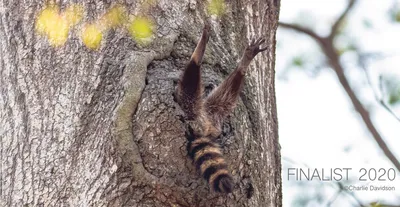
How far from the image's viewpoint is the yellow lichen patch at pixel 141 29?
8.15 feet

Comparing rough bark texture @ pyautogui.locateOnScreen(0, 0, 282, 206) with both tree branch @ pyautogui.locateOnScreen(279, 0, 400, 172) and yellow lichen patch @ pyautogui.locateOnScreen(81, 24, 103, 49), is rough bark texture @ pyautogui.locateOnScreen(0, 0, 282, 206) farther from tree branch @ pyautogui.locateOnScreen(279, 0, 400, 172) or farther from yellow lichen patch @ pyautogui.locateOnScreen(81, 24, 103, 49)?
tree branch @ pyautogui.locateOnScreen(279, 0, 400, 172)

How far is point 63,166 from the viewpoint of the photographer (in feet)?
7.55

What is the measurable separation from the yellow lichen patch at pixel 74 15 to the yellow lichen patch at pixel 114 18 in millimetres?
89

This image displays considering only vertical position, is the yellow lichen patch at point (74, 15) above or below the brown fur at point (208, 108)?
above

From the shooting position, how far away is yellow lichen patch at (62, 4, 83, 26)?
8.36 ft

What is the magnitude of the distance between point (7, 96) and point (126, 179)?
64 cm

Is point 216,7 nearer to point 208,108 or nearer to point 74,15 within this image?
point 208,108

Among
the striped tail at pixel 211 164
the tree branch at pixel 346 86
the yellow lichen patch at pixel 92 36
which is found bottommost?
the striped tail at pixel 211 164

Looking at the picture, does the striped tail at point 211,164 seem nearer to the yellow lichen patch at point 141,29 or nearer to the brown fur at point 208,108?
the brown fur at point 208,108

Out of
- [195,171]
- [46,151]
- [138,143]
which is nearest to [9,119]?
[46,151]

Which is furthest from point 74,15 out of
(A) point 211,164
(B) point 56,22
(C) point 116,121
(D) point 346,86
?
(D) point 346,86

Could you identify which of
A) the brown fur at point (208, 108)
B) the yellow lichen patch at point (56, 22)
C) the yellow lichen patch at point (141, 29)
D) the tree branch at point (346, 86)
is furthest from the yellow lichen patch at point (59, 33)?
the tree branch at point (346, 86)

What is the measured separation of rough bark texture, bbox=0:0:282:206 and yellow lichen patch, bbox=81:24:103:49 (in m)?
0.03

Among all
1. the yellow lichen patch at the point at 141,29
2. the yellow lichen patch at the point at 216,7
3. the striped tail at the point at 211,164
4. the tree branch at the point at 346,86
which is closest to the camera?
the striped tail at the point at 211,164
